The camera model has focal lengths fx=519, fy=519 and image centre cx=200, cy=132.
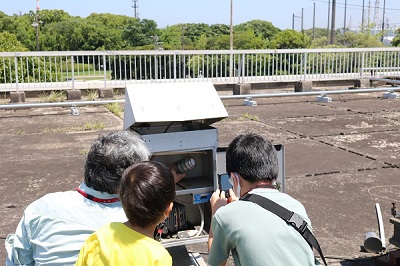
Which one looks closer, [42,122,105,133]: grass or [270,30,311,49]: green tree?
[42,122,105,133]: grass

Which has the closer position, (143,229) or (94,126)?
(143,229)

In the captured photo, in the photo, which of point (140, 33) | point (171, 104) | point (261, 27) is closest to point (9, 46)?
point (171, 104)

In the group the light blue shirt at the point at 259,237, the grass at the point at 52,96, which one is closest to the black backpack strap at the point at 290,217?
the light blue shirt at the point at 259,237

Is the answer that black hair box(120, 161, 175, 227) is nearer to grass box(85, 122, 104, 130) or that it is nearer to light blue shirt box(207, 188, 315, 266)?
light blue shirt box(207, 188, 315, 266)

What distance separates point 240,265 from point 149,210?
485 millimetres

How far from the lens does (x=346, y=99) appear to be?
12.4 metres

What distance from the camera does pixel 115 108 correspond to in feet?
34.8

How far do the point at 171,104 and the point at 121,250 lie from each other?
1720 millimetres

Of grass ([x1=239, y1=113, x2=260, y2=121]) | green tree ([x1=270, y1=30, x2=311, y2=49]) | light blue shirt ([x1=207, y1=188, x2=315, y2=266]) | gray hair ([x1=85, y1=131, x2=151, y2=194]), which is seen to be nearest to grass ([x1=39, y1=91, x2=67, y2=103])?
grass ([x1=239, y1=113, x2=260, y2=121])

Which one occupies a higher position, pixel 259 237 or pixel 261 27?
pixel 261 27

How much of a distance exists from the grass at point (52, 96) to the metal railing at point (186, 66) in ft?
0.55

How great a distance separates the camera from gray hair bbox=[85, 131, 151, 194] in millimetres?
2252

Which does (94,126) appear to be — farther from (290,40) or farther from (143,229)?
(290,40)

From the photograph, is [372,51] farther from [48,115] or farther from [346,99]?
[48,115]
